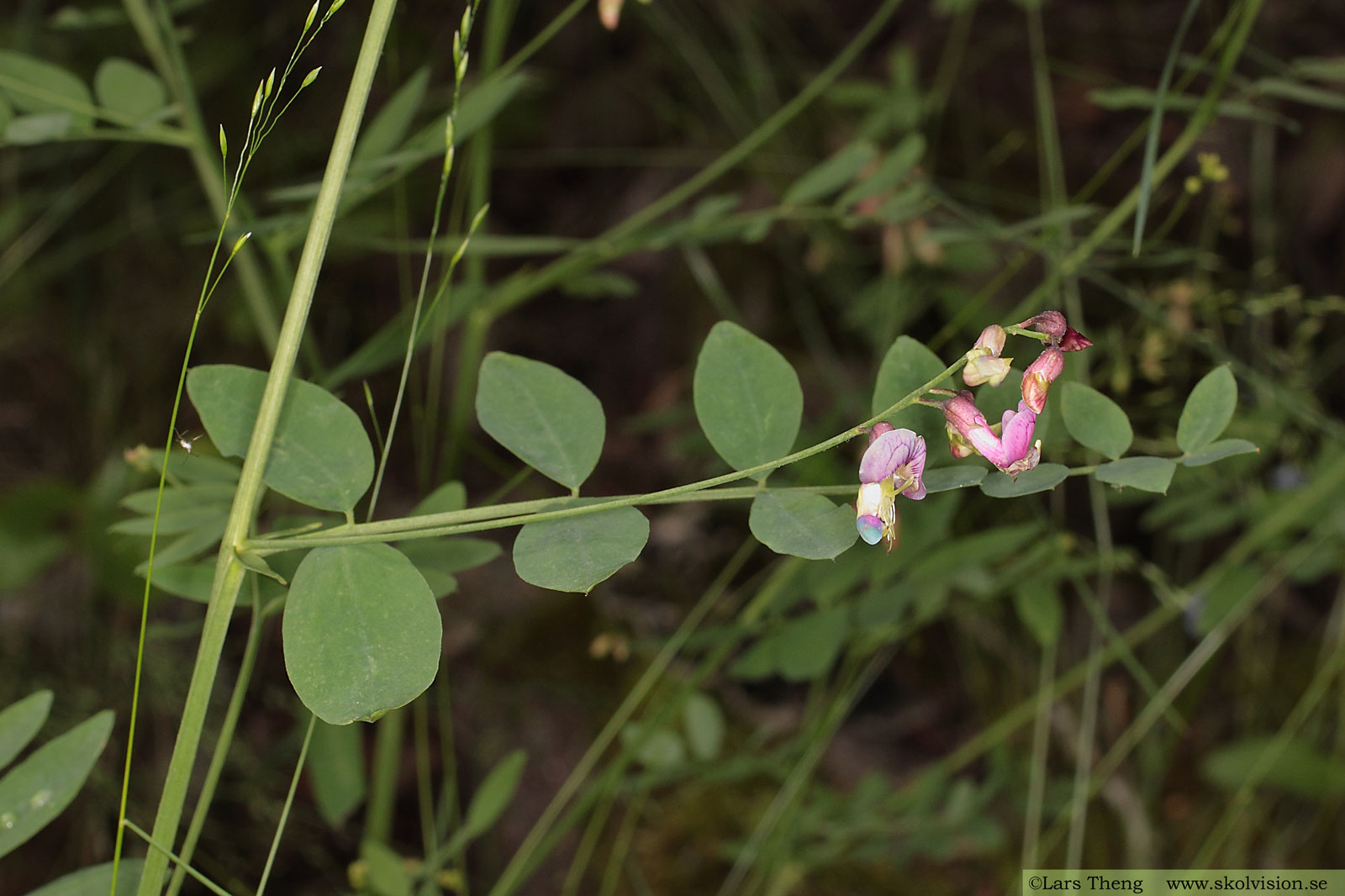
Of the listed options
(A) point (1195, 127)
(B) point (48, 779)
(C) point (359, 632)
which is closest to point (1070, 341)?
(C) point (359, 632)

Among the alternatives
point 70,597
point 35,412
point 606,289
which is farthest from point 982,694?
point 35,412

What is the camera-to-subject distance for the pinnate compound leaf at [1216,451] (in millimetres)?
632

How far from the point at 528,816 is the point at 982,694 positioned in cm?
80

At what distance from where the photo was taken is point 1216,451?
25.9 inches

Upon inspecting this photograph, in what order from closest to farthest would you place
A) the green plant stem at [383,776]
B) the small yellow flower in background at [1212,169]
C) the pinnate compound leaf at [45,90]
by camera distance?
the pinnate compound leaf at [45,90] < the small yellow flower in background at [1212,169] < the green plant stem at [383,776]

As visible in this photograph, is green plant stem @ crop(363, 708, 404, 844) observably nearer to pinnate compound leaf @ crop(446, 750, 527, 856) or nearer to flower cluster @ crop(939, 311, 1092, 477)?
pinnate compound leaf @ crop(446, 750, 527, 856)

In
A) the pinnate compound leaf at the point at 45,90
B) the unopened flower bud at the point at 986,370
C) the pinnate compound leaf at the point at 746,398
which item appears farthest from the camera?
the pinnate compound leaf at the point at 45,90

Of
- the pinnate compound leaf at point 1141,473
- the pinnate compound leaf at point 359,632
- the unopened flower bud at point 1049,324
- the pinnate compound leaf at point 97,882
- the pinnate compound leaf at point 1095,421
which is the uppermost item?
the pinnate compound leaf at point 1095,421

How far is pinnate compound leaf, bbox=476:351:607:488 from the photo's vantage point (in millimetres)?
648

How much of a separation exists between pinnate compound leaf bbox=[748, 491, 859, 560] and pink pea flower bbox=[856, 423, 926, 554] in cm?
2

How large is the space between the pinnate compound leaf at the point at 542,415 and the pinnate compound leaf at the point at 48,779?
38 centimetres

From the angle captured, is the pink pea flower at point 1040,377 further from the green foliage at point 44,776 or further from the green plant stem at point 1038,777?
the green plant stem at point 1038,777

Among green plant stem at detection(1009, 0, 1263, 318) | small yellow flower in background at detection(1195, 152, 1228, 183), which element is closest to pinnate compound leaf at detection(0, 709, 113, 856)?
green plant stem at detection(1009, 0, 1263, 318)

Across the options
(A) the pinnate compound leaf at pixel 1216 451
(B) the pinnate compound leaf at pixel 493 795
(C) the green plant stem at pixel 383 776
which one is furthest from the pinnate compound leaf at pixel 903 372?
(C) the green plant stem at pixel 383 776
